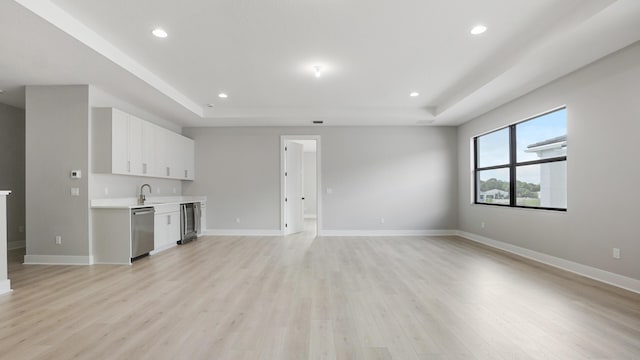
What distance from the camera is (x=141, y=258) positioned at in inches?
185

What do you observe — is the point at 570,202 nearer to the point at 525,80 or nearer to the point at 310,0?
the point at 525,80

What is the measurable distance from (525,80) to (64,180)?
22.1 ft

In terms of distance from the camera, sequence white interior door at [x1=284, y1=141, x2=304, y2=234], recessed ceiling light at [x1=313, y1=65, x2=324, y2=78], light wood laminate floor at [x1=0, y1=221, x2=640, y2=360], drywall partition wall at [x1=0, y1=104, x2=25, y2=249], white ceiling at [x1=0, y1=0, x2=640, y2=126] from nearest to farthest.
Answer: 1. light wood laminate floor at [x1=0, y1=221, x2=640, y2=360]
2. white ceiling at [x1=0, y1=0, x2=640, y2=126]
3. recessed ceiling light at [x1=313, y1=65, x2=324, y2=78]
4. drywall partition wall at [x1=0, y1=104, x2=25, y2=249]
5. white interior door at [x1=284, y1=141, x2=304, y2=234]

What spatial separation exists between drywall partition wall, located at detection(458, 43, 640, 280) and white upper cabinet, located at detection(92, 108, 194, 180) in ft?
20.9

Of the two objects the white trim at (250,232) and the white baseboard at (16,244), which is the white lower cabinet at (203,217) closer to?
the white trim at (250,232)

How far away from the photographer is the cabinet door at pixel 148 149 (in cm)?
523

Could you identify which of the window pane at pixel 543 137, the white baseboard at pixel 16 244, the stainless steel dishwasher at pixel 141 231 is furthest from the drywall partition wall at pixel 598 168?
the white baseboard at pixel 16 244

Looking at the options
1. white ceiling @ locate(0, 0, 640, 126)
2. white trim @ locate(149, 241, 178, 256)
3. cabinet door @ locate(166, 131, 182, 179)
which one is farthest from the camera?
cabinet door @ locate(166, 131, 182, 179)

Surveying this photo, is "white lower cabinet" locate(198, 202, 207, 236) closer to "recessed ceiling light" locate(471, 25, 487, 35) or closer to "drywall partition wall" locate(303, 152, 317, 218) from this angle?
"drywall partition wall" locate(303, 152, 317, 218)

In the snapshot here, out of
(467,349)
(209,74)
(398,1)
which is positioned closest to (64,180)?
(209,74)

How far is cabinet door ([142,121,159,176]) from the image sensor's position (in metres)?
5.23

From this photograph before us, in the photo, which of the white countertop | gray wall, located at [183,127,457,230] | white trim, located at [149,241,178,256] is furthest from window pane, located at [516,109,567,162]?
white trim, located at [149,241,178,256]

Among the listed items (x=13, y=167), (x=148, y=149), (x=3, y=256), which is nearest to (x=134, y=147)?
(x=148, y=149)

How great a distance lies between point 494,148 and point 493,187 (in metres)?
0.76
